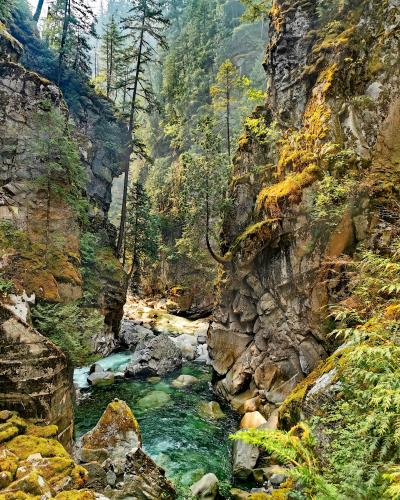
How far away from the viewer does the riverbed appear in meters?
9.74

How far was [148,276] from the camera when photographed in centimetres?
3828

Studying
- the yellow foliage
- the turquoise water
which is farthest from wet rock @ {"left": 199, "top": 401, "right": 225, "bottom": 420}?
the yellow foliage

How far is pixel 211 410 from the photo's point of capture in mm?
13312

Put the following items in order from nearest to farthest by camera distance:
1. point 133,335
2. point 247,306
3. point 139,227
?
1. point 247,306
2. point 133,335
3. point 139,227

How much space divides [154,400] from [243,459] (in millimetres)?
5874

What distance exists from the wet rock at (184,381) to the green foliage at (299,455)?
1217 centimetres

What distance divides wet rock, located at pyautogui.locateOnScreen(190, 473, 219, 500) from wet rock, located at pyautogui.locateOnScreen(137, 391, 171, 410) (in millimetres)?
5692

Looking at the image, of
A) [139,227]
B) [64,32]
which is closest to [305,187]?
[139,227]

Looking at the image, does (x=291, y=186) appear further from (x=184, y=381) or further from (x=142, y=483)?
(x=184, y=381)

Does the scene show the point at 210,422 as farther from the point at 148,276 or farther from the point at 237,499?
the point at 148,276

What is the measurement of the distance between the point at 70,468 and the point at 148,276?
32449 mm

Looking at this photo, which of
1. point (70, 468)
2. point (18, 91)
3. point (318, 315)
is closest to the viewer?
point (70, 468)

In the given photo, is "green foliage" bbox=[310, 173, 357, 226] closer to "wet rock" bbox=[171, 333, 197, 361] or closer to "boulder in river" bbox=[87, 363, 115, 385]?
"boulder in river" bbox=[87, 363, 115, 385]

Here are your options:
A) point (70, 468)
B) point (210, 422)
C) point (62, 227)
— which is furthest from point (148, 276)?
point (70, 468)
